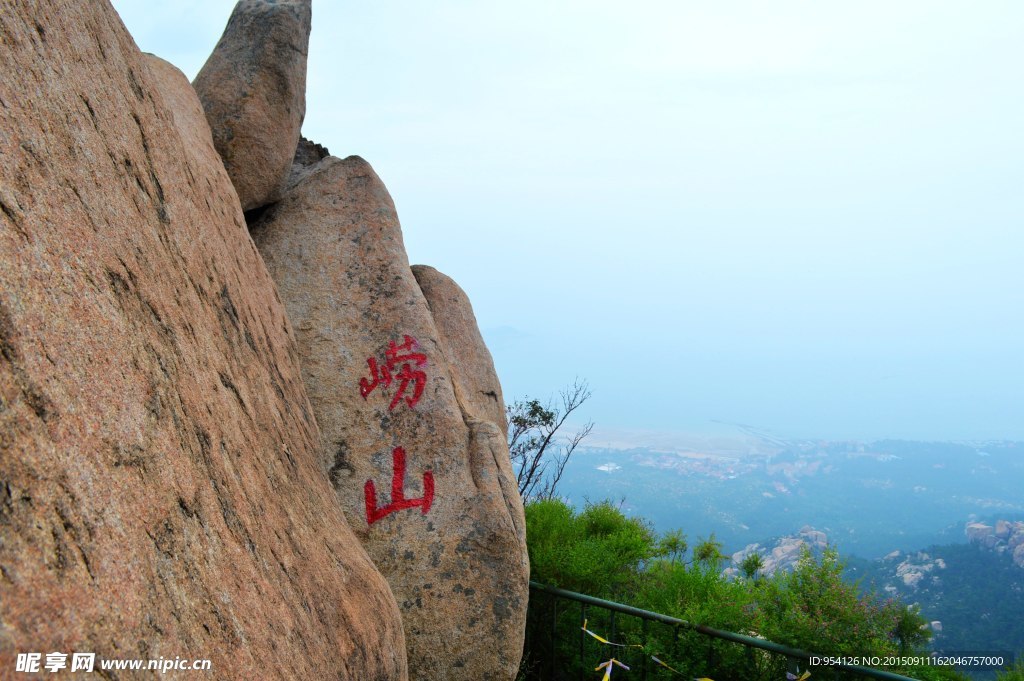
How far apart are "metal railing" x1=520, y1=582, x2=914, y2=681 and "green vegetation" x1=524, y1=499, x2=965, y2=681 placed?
12mm

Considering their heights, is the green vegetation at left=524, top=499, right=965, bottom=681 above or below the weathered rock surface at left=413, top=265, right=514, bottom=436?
below

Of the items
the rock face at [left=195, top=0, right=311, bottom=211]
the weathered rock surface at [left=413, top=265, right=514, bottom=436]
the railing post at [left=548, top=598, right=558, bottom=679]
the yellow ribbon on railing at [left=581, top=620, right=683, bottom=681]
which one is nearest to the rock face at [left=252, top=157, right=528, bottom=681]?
the rock face at [left=195, top=0, right=311, bottom=211]

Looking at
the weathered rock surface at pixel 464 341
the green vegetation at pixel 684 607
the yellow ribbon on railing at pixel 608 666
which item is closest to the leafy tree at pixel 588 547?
the green vegetation at pixel 684 607

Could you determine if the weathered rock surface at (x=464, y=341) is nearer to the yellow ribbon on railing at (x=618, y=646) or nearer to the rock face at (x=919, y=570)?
the yellow ribbon on railing at (x=618, y=646)

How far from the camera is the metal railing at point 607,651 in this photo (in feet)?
16.6

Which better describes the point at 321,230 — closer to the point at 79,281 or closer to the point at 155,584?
the point at 79,281

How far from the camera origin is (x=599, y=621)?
646cm

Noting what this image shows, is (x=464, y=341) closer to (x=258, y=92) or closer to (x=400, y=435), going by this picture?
(x=400, y=435)

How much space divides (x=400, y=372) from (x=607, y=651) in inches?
117

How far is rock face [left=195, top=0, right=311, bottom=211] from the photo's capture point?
599 centimetres

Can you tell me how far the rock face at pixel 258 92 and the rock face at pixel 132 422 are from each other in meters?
2.41

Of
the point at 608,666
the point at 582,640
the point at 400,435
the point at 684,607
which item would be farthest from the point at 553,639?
the point at 400,435

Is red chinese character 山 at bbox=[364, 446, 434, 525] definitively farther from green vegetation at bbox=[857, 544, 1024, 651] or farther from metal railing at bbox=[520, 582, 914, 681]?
green vegetation at bbox=[857, 544, 1024, 651]

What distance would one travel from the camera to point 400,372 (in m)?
5.53
